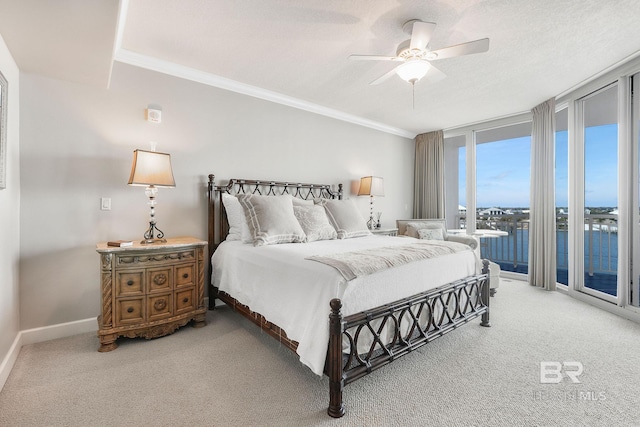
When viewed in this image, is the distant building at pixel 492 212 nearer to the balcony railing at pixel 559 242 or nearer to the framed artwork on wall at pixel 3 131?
the balcony railing at pixel 559 242

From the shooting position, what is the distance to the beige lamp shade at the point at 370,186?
4.53 m

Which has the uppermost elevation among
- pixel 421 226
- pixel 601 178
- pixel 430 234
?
pixel 601 178

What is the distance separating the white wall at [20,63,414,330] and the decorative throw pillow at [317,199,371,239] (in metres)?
0.83

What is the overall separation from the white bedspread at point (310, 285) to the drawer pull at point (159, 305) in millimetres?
544

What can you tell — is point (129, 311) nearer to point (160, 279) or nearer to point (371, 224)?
point (160, 279)

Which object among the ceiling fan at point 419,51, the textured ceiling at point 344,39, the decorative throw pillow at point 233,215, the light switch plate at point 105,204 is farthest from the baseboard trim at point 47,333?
the ceiling fan at point 419,51

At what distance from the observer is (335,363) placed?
1576 millimetres

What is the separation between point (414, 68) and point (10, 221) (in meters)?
3.27

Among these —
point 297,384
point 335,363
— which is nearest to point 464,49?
point 335,363

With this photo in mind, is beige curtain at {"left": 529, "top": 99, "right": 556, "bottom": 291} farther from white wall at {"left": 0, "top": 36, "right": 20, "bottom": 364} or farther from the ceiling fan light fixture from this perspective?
white wall at {"left": 0, "top": 36, "right": 20, "bottom": 364}

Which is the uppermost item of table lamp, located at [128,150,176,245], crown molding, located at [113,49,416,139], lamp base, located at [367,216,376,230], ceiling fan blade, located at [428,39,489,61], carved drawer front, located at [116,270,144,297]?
crown molding, located at [113,49,416,139]

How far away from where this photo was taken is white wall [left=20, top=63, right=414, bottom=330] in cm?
243

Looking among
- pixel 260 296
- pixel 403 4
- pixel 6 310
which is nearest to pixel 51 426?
pixel 6 310

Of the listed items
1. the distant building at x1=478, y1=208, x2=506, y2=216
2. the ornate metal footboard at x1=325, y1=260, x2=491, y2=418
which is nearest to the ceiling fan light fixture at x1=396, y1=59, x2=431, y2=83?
the ornate metal footboard at x1=325, y1=260, x2=491, y2=418
